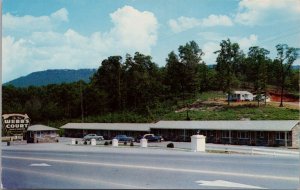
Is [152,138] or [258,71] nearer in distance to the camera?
[152,138]

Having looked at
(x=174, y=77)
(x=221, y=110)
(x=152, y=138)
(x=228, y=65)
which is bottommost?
(x=152, y=138)

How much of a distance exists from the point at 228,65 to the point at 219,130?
1337cm

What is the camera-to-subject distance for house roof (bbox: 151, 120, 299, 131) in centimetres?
4048

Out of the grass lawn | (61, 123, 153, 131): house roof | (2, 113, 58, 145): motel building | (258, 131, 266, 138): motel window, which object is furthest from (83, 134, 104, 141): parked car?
(258, 131, 266, 138): motel window

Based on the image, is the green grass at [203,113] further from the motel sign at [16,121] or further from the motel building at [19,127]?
the motel sign at [16,121]

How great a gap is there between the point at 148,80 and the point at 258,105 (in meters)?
14.2

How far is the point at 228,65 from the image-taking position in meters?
57.8

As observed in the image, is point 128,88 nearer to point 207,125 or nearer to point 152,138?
point 207,125

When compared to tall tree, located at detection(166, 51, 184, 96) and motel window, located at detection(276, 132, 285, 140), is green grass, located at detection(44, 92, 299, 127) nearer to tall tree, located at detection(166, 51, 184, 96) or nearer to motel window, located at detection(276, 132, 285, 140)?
tall tree, located at detection(166, 51, 184, 96)

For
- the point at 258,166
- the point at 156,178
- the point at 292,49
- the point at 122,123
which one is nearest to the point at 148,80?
the point at 122,123

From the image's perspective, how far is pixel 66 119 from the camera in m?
33.1

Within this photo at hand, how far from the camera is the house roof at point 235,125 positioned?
40478 mm

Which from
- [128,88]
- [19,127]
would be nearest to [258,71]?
[128,88]

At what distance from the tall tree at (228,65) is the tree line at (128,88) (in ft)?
9.87
